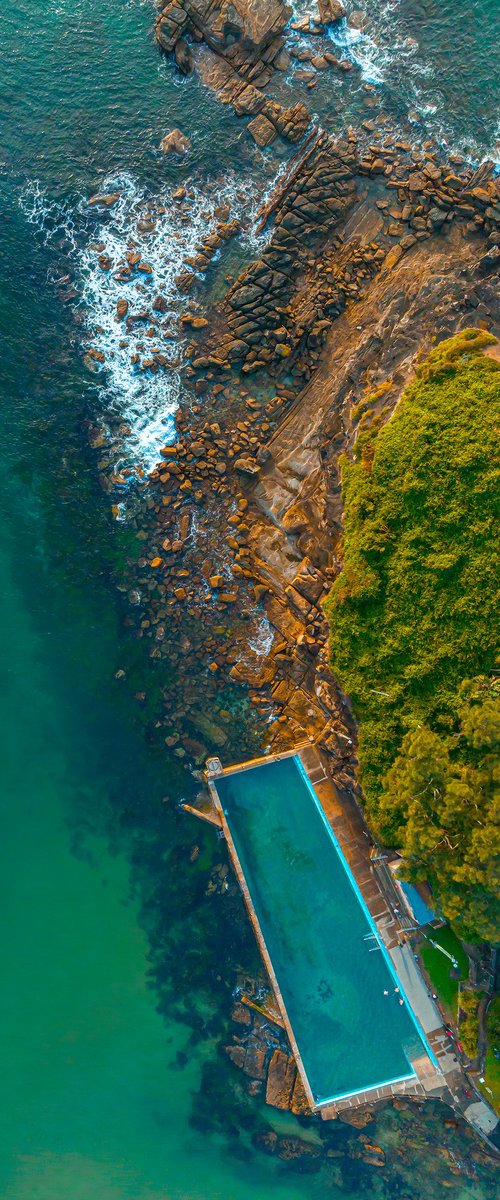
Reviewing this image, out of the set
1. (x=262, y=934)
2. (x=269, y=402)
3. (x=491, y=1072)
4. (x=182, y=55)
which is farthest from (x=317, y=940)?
(x=182, y=55)

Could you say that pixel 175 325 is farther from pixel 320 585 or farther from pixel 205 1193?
pixel 205 1193

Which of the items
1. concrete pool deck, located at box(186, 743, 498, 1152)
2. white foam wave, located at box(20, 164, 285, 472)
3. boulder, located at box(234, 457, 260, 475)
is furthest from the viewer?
white foam wave, located at box(20, 164, 285, 472)

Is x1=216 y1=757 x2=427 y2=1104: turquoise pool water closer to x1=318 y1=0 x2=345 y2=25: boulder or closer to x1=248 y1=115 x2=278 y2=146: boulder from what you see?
x1=248 y1=115 x2=278 y2=146: boulder

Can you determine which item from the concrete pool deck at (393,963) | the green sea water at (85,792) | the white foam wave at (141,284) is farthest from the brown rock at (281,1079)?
the white foam wave at (141,284)

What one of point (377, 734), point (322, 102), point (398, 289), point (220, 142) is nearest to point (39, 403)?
point (220, 142)

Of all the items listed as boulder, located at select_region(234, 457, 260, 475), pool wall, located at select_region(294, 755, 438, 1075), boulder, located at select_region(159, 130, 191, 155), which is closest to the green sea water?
boulder, located at select_region(159, 130, 191, 155)

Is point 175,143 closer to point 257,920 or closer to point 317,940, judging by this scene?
point 257,920

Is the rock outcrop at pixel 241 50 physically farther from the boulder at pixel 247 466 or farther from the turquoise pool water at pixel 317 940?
A: the turquoise pool water at pixel 317 940

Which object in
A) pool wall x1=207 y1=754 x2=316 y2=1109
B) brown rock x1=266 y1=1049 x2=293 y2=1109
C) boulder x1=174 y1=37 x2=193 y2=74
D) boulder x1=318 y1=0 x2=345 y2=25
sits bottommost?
brown rock x1=266 y1=1049 x2=293 y2=1109
